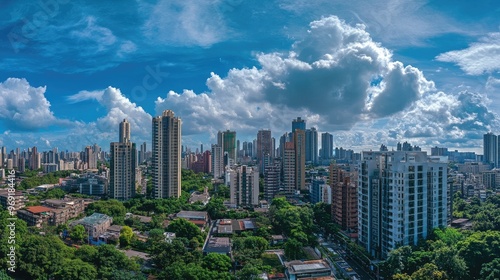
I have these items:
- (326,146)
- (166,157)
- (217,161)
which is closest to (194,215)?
(166,157)

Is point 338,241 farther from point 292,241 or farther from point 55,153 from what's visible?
point 55,153

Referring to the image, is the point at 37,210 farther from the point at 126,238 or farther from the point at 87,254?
the point at 87,254

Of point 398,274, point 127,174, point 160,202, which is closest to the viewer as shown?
point 398,274

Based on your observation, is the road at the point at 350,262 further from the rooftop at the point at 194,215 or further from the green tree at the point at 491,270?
the rooftop at the point at 194,215

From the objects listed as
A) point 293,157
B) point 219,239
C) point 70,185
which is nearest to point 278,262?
point 219,239

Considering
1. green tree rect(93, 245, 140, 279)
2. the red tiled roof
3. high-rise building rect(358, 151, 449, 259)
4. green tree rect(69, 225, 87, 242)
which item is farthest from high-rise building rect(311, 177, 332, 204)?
the red tiled roof

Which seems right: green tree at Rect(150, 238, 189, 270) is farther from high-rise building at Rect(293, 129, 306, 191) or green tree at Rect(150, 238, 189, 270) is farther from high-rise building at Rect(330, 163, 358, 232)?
high-rise building at Rect(293, 129, 306, 191)
